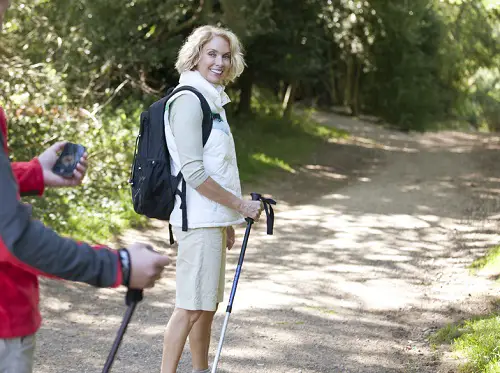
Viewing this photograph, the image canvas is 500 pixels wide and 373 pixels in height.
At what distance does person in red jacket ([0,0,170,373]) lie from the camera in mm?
2258

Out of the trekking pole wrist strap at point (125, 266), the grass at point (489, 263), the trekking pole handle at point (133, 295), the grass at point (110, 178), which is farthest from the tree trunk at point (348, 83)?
the trekking pole wrist strap at point (125, 266)

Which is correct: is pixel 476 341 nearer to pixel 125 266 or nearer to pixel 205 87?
pixel 205 87

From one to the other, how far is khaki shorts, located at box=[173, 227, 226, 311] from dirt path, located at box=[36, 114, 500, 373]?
1391mm

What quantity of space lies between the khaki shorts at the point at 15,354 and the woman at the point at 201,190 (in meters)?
1.68

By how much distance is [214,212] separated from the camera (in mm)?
4242

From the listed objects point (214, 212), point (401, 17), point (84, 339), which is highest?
point (401, 17)

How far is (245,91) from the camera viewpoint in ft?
64.7

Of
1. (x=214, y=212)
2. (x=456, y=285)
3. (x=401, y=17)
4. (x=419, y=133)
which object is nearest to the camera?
(x=214, y=212)

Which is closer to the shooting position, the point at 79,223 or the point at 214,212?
the point at 214,212

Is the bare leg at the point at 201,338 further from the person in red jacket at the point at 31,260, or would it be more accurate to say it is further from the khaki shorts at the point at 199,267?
the person in red jacket at the point at 31,260

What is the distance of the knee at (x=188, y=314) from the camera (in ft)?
14.0

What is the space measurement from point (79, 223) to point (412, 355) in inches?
199

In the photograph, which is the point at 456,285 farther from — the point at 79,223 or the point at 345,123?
the point at 345,123

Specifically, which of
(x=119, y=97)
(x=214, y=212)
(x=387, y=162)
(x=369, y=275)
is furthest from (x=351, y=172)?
(x=214, y=212)
